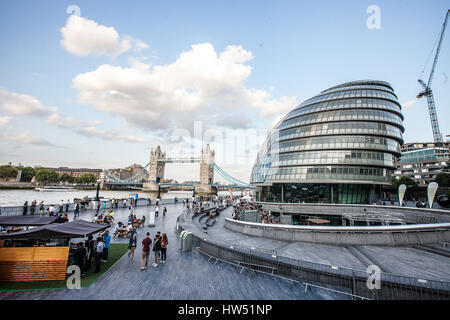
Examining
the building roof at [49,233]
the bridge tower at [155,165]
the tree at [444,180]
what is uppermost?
the bridge tower at [155,165]

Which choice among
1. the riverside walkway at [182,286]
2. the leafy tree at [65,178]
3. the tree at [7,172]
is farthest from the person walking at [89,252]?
the leafy tree at [65,178]

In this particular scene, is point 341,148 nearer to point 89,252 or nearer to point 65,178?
point 89,252

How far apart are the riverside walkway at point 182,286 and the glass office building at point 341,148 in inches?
1295

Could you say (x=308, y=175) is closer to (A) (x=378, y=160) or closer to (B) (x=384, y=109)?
(A) (x=378, y=160)

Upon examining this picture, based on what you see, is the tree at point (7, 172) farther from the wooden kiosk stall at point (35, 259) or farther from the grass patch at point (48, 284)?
the grass patch at point (48, 284)

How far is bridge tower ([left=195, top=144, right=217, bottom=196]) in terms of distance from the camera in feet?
399

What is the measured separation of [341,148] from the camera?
3669 centimetres

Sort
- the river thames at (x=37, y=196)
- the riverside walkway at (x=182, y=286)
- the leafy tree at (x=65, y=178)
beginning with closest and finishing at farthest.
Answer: the riverside walkway at (x=182, y=286)
the river thames at (x=37, y=196)
the leafy tree at (x=65, y=178)

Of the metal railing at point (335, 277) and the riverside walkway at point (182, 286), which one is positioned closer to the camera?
the metal railing at point (335, 277)

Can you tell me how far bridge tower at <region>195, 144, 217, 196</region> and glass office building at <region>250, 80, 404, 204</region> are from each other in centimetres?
8236

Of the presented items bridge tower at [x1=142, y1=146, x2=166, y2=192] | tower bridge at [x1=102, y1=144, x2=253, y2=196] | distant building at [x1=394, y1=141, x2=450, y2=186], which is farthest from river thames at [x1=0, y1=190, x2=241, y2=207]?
distant building at [x1=394, y1=141, x2=450, y2=186]

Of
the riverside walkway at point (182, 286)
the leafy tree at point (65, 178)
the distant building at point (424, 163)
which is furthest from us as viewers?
the leafy tree at point (65, 178)

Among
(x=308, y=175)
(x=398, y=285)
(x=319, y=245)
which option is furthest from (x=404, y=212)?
(x=398, y=285)

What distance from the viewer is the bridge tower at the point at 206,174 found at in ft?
399
